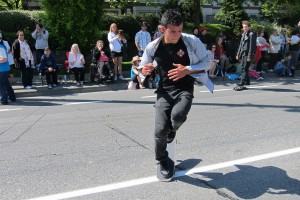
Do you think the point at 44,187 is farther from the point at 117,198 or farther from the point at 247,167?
the point at 247,167

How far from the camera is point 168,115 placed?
4.62 metres

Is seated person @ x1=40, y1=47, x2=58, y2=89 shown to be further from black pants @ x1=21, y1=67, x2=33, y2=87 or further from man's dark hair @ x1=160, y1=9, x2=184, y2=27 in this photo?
man's dark hair @ x1=160, y1=9, x2=184, y2=27

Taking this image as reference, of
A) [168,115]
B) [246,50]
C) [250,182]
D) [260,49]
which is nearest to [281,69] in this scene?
[260,49]

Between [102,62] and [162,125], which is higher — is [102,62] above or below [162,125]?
above

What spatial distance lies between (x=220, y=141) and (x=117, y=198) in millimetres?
2611

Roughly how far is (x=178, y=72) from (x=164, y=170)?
1216 millimetres

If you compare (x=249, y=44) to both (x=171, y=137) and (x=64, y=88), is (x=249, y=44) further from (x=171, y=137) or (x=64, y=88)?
(x=171, y=137)

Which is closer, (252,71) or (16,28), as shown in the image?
(252,71)

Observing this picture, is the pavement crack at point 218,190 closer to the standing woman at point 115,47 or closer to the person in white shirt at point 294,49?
the standing woman at point 115,47

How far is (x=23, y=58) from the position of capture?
39.8 feet

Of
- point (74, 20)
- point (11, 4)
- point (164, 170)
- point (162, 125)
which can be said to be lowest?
point (164, 170)

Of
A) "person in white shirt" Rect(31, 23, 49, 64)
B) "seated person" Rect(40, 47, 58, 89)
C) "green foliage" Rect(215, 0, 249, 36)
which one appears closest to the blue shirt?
"seated person" Rect(40, 47, 58, 89)

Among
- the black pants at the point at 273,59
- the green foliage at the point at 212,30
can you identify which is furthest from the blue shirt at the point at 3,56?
the green foliage at the point at 212,30

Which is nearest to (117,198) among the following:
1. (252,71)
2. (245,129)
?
(245,129)
